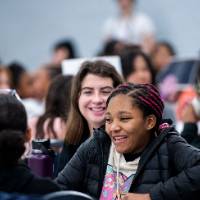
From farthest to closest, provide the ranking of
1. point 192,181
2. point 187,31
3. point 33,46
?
point 33,46 → point 187,31 → point 192,181

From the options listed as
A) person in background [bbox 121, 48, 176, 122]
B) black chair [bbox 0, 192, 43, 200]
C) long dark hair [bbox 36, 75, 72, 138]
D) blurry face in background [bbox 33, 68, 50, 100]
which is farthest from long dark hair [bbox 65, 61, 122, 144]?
blurry face in background [bbox 33, 68, 50, 100]

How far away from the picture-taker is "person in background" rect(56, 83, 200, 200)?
4.10 m

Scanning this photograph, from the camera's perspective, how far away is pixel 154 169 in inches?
164

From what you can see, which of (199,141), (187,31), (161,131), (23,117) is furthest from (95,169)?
(187,31)

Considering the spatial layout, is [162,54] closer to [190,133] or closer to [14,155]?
[190,133]

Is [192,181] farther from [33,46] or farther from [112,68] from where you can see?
[33,46]

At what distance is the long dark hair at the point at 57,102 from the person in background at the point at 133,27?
5174 mm

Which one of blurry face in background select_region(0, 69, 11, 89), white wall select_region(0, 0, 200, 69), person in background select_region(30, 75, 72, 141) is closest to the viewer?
person in background select_region(30, 75, 72, 141)

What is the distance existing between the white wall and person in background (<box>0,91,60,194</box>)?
8.67m

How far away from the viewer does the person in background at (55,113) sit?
246 inches

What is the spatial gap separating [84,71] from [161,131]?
1512 mm

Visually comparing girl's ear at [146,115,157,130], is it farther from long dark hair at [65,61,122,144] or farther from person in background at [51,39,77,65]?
person in background at [51,39,77,65]

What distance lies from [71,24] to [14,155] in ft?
32.2

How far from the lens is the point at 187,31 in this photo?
40.7 feet
